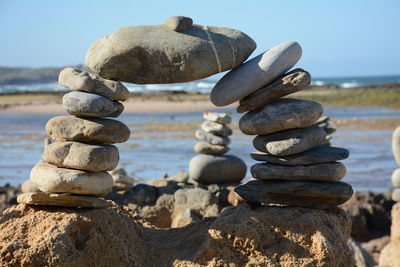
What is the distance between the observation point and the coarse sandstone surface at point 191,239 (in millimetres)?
6285

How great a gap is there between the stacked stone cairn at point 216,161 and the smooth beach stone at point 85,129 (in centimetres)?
534

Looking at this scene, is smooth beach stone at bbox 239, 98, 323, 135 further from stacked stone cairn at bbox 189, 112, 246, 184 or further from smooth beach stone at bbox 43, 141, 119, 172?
stacked stone cairn at bbox 189, 112, 246, 184

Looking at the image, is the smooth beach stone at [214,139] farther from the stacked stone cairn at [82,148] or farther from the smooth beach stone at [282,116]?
the stacked stone cairn at [82,148]

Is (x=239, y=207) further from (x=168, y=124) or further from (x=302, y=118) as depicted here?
(x=168, y=124)

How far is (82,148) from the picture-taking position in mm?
6676

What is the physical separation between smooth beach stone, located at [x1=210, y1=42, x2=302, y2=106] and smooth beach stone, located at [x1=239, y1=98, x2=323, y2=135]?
0.27m

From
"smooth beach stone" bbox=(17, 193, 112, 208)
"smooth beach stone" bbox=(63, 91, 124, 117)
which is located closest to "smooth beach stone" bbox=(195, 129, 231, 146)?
"smooth beach stone" bbox=(63, 91, 124, 117)

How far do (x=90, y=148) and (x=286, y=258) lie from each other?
2228 mm

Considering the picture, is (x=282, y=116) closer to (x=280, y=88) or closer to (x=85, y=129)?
(x=280, y=88)

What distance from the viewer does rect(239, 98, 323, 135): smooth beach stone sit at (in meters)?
7.04

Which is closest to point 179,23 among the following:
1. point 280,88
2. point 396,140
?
point 280,88

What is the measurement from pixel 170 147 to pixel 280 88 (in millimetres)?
14324

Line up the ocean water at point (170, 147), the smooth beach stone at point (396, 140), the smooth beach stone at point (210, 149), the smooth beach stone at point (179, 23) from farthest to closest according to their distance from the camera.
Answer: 1. the ocean water at point (170, 147)
2. the smooth beach stone at point (210, 149)
3. the smooth beach stone at point (396, 140)
4. the smooth beach stone at point (179, 23)

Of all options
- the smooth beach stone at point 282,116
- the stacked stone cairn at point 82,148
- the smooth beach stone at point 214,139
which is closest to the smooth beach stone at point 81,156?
the stacked stone cairn at point 82,148
